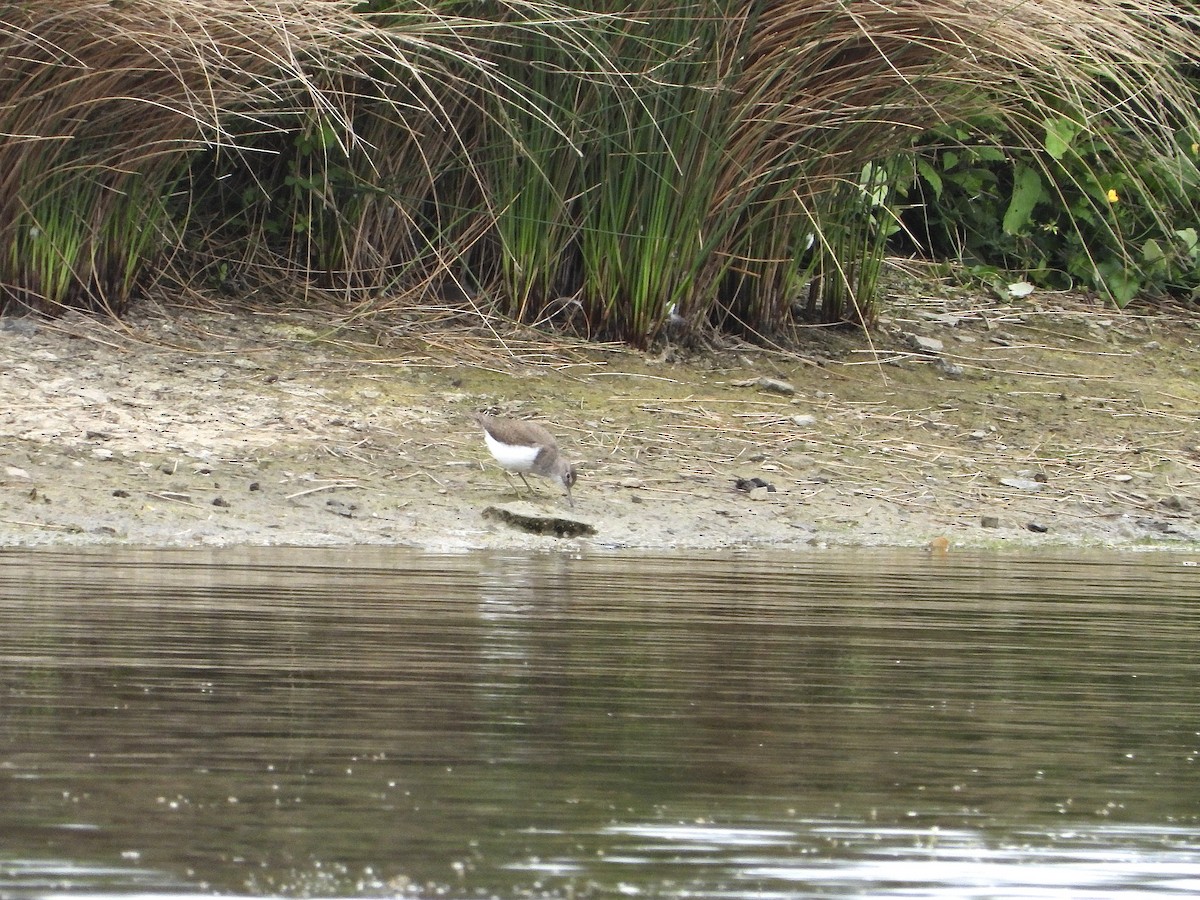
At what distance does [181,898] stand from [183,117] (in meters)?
6.78

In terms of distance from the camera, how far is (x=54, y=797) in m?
3.04

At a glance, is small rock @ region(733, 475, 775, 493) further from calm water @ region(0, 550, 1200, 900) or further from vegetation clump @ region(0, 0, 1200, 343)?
calm water @ region(0, 550, 1200, 900)

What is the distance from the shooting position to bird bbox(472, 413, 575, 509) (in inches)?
310

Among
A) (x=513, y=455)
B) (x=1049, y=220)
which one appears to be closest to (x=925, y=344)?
(x=1049, y=220)

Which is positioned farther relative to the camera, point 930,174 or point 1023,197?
point 1023,197

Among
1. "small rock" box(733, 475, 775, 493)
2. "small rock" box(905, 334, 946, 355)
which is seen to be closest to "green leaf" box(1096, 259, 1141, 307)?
"small rock" box(905, 334, 946, 355)

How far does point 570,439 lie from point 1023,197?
3993 millimetres

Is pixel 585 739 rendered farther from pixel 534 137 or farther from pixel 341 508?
pixel 534 137

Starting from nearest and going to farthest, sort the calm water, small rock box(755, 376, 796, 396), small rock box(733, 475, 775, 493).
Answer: the calm water → small rock box(733, 475, 775, 493) → small rock box(755, 376, 796, 396)

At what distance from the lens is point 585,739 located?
3.61m

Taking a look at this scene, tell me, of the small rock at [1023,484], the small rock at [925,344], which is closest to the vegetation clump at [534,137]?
the small rock at [925,344]

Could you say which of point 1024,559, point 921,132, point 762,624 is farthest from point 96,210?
point 762,624

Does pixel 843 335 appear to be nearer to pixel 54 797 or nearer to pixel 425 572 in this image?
pixel 425 572

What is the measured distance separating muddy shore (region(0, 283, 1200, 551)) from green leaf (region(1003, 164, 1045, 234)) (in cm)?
122
